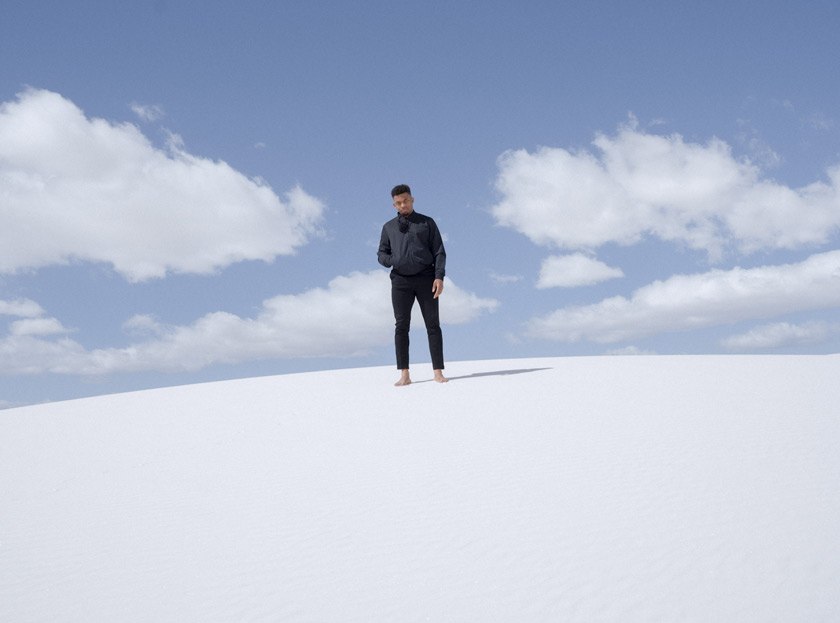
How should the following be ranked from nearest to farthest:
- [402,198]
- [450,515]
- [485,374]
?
[450,515] < [402,198] < [485,374]

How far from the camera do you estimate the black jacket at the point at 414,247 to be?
217 inches

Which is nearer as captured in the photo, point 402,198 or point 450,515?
point 450,515

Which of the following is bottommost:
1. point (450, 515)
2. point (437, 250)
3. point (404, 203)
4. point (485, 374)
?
point (450, 515)

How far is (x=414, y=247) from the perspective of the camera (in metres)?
5.52

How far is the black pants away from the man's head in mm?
615

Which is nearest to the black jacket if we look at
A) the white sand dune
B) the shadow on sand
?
the shadow on sand

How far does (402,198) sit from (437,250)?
58 cm

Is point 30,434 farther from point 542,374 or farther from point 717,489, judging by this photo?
point 717,489

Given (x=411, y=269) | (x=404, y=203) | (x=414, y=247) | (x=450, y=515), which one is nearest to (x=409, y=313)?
(x=411, y=269)

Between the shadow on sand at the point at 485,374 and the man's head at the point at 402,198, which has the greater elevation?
the man's head at the point at 402,198

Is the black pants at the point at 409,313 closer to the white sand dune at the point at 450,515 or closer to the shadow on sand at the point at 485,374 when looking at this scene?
the shadow on sand at the point at 485,374

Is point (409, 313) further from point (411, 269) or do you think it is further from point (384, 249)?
point (384, 249)

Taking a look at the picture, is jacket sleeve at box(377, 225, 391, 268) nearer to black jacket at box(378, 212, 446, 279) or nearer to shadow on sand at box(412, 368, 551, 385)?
black jacket at box(378, 212, 446, 279)

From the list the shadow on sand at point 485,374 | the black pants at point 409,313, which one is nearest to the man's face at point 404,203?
the black pants at point 409,313
